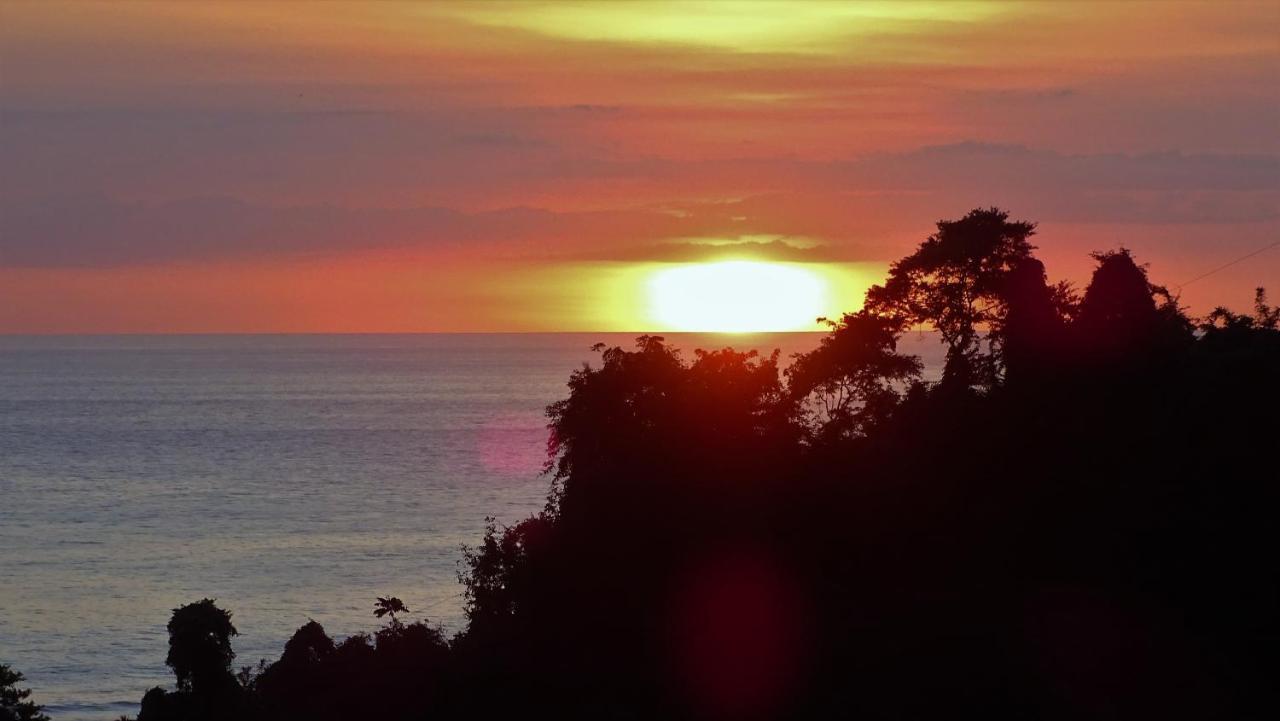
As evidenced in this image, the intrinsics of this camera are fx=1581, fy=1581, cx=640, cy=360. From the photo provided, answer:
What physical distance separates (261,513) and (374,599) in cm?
4643

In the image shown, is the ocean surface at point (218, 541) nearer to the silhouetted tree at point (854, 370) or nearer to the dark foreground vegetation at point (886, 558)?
the silhouetted tree at point (854, 370)

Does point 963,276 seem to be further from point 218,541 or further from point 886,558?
point 218,541

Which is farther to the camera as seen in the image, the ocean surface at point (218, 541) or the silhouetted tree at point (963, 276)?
the ocean surface at point (218, 541)

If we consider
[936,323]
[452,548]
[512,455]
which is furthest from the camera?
[512,455]

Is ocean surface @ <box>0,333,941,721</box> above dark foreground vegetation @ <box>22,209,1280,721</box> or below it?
above

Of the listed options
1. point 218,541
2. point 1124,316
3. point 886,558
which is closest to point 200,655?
point 886,558

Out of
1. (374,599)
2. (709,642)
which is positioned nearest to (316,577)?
(374,599)

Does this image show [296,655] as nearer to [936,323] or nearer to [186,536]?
[936,323]

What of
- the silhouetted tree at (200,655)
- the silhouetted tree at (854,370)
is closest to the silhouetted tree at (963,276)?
the silhouetted tree at (854,370)

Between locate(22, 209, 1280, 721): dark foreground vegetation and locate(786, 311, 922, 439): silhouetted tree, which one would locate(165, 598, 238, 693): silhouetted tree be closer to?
locate(22, 209, 1280, 721): dark foreground vegetation

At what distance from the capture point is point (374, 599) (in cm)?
8869

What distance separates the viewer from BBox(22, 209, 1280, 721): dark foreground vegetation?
3881 centimetres

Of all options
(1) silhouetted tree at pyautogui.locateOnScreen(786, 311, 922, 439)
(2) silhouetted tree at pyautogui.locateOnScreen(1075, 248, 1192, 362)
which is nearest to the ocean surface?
(1) silhouetted tree at pyautogui.locateOnScreen(786, 311, 922, 439)

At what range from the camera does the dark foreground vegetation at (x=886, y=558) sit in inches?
1528
